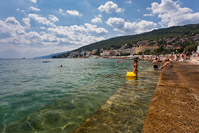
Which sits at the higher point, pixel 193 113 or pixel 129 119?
→ pixel 193 113

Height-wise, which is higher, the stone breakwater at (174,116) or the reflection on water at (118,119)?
the stone breakwater at (174,116)

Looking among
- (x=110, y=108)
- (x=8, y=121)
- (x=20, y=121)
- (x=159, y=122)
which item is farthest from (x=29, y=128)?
(x=159, y=122)

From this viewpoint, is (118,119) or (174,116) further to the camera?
(118,119)

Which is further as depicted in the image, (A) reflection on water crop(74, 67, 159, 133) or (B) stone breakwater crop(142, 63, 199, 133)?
(A) reflection on water crop(74, 67, 159, 133)

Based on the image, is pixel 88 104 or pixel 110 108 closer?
pixel 110 108

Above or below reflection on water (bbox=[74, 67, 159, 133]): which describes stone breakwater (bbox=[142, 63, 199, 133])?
above

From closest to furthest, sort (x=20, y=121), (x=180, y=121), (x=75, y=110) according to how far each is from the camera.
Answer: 1. (x=180, y=121)
2. (x=20, y=121)
3. (x=75, y=110)

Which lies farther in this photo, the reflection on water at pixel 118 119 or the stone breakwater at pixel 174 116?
the reflection on water at pixel 118 119

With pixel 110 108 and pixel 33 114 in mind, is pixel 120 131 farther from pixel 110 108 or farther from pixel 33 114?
pixel 33 114

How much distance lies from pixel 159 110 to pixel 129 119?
3.39ft

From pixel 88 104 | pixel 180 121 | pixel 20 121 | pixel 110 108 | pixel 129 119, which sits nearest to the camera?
pixel 180 121

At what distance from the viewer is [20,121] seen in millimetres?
4273

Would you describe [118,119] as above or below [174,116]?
below

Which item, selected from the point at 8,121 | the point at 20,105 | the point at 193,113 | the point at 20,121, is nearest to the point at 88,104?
the point at 20,121
